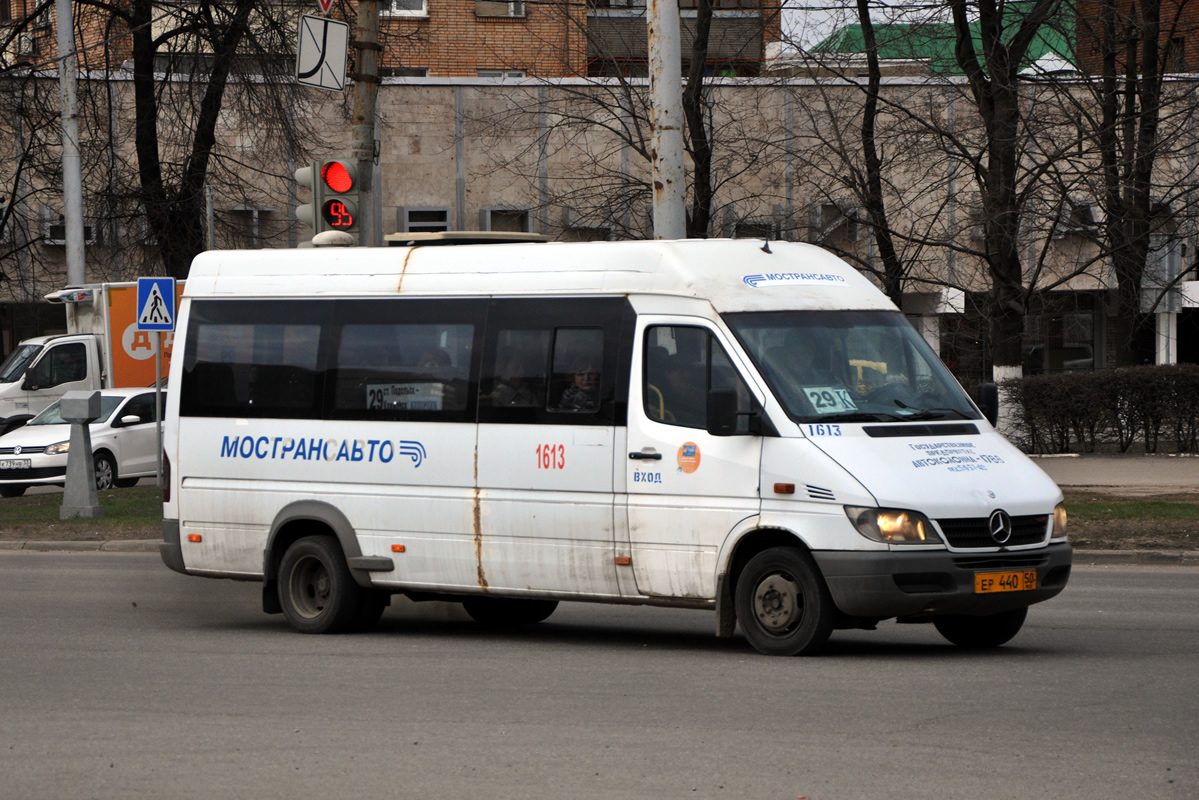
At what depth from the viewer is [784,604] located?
31.5 ft

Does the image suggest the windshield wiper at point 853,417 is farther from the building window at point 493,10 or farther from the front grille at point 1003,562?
the building window at point 493,10

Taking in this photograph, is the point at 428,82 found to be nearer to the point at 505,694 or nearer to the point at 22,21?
the point at 22,21

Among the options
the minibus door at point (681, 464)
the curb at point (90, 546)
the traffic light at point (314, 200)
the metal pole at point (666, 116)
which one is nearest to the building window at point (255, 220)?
the curb at point (90, 546)

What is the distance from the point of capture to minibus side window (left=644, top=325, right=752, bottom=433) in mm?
9922

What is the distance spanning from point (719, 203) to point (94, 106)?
38.6 ft

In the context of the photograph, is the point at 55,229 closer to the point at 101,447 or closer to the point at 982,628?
the point at 101,447

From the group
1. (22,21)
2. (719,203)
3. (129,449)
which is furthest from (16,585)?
(719,203)

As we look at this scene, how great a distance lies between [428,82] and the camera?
36781 mm

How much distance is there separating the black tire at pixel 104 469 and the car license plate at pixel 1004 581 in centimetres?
1838

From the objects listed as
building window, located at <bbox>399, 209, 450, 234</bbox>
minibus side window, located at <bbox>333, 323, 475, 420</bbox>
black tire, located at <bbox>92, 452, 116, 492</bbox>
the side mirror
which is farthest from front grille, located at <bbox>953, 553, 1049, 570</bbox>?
building window, located at <bbox>399, 209, 450, 234</bbox>

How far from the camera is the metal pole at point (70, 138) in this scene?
2525 cm

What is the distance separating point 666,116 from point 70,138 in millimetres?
12437

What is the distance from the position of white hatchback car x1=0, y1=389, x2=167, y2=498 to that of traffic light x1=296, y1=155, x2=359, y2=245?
31.1ft

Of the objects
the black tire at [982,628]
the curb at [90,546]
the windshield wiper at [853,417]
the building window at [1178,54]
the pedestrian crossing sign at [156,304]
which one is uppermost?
the building window at [1178,54]
